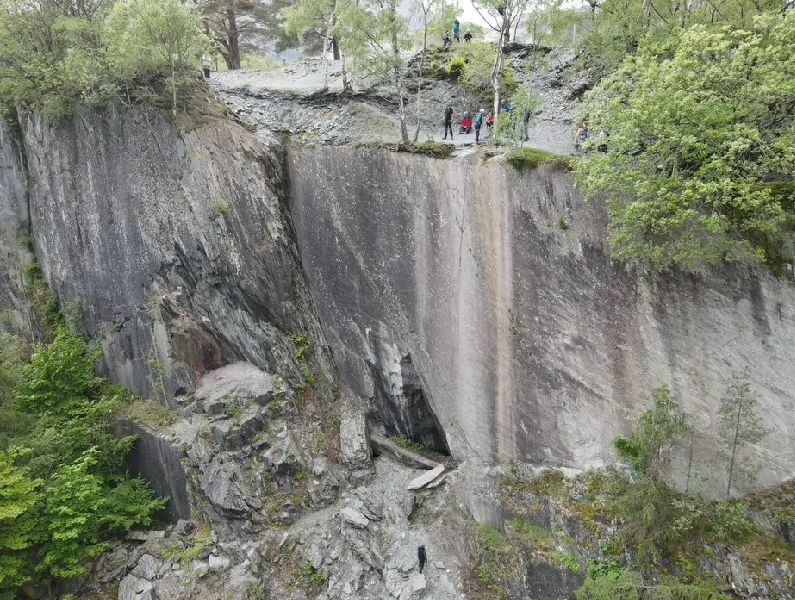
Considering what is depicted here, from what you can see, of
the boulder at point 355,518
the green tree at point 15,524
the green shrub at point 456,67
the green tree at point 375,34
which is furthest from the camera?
the green shrub at point 456,67

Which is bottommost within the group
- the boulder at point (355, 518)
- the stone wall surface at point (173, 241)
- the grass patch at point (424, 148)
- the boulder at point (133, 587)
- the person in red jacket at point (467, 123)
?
the boulder at point (133, 587)

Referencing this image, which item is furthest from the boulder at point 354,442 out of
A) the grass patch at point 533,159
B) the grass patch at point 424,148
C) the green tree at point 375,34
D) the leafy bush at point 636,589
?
the grass patch at point 533,159

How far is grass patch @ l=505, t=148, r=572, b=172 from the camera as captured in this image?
441 inches

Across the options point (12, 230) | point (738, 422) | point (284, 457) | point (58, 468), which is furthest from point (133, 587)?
point (12, 230)

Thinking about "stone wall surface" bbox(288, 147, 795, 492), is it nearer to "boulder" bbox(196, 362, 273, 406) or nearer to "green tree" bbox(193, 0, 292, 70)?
"boulder" bbox(196, 362, 273, 406)

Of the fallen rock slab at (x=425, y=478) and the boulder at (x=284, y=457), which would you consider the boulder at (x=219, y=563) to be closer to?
the boulder at (x=284, y=457)

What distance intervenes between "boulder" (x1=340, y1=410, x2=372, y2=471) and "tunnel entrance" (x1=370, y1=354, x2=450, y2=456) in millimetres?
782

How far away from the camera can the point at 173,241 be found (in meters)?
17.2

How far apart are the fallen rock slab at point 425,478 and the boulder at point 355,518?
171 centimetres

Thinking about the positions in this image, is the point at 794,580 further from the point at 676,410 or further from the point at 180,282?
the point at 180,282

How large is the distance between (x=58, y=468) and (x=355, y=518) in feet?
30.3

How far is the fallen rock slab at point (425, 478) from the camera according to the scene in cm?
1473

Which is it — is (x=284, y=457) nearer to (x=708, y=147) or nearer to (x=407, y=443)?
(x=407, y=443)

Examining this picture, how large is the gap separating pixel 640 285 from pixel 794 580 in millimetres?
6063
